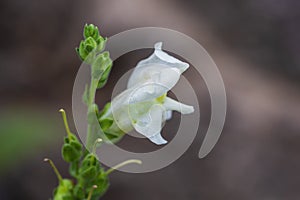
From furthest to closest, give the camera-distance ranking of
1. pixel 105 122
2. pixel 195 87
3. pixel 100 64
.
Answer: pixel 195 87
pixel 105 122
pixel 100 64

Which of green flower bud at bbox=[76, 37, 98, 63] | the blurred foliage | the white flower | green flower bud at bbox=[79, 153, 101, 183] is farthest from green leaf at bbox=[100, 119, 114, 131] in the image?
the blurred foliage

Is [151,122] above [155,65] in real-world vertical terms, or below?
below

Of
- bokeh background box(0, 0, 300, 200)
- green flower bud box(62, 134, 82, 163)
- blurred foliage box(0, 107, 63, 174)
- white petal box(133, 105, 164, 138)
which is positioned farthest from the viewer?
bokeh background box(0, 0, 300, 200)

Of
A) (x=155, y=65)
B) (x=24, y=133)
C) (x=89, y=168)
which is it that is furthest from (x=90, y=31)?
(x=24, y=133)

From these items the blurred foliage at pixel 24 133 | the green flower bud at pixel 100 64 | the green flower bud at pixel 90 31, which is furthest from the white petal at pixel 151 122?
the blurred foliage at pixel 24 133

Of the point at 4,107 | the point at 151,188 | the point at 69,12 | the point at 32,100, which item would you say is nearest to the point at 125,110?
the point at 151,188

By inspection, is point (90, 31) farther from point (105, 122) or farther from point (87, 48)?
point (105, 122)

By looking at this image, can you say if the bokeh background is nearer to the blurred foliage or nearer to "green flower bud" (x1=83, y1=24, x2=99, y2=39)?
the blurred foliage
